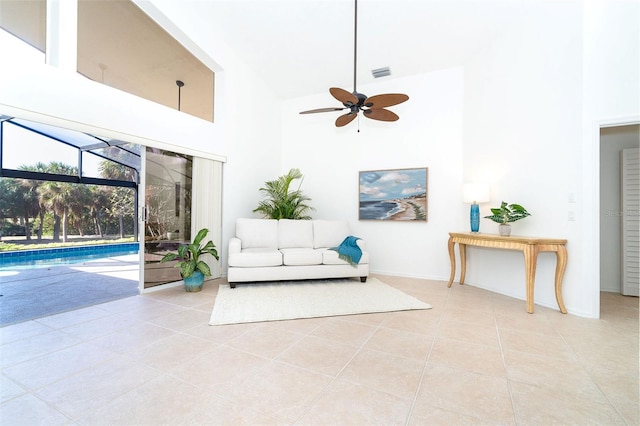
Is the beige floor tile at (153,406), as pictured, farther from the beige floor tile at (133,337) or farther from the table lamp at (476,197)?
the table lamp at (476,197)

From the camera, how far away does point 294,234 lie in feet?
15.2

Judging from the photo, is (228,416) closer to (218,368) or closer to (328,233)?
(218,368)

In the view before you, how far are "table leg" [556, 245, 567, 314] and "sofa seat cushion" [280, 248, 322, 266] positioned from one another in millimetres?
2871

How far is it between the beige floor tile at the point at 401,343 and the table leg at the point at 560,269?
5.87 ft

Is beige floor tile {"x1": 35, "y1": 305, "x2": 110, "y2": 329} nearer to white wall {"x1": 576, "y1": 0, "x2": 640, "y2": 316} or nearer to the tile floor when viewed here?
the tile floor

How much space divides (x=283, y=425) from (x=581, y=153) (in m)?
3.81

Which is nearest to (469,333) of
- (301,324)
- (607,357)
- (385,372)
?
(607,357)

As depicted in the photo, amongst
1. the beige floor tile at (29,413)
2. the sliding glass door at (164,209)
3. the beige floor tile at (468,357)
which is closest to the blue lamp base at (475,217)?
the beige floor tile at (468,357)

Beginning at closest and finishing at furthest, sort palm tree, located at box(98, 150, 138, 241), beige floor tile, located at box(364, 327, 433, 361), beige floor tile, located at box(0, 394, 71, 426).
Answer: beige floor tile, located at box(0, 394, 71, 426)
beige floor tile, located at box(364, 327, 433, 361)
palm tree, located at box(98, 150, 138, 241)

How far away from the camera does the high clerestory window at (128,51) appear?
8.78 feet

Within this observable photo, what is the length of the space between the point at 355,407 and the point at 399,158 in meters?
4.26

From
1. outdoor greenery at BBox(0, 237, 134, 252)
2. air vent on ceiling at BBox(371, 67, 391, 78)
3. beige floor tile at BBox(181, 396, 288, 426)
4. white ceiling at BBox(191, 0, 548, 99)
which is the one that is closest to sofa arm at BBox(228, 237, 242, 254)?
beige floor tile at BBox(181, 396, 288, 426)

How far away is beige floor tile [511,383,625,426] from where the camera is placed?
139cm

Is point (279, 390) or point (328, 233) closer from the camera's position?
point (279, 390)
